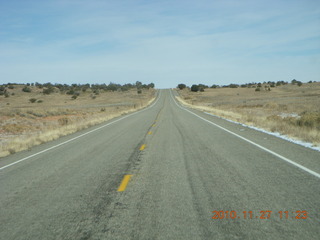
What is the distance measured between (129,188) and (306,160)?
15.6ft

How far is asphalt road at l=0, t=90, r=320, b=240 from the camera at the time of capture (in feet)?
12.7

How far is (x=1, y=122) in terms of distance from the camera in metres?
28.1

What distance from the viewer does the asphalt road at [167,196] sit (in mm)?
3863

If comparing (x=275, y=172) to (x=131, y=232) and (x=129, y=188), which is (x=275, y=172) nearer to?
(x=129, y=188)

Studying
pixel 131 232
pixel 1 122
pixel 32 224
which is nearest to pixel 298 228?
pixel 131 232
